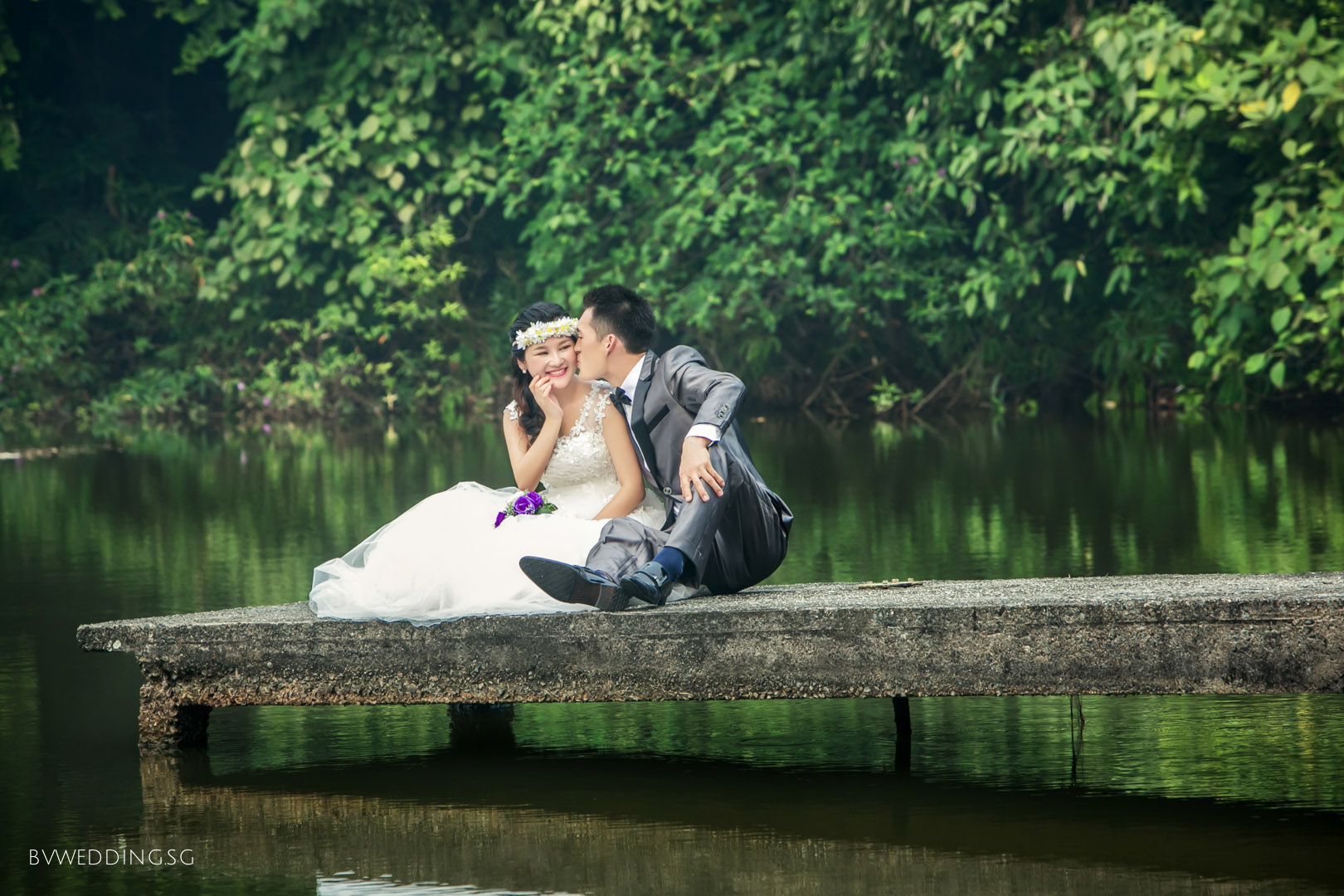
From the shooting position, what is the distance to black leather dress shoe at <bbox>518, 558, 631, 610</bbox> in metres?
4.08

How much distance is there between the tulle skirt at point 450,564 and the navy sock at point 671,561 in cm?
24

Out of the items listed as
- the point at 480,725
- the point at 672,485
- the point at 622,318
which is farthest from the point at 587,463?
the point at 480,725

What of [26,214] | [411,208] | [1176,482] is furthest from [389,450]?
[26,214]

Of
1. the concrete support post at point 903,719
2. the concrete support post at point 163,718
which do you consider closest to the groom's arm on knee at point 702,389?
the concrete support post at point 903,719

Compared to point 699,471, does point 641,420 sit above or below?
above

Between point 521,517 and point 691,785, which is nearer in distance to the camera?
point 691,785

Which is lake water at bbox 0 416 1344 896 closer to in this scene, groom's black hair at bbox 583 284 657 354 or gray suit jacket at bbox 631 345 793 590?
gray suit jacket at bbox 631 345 793 590

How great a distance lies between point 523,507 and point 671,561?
56 cm

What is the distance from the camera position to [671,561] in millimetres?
4273

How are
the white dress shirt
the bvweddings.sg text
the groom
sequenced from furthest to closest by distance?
the white dress shirt → the groom → the bvweddings.sg text

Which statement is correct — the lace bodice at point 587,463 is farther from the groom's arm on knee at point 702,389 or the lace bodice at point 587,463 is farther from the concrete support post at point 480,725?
the concrete support post at point 480,725

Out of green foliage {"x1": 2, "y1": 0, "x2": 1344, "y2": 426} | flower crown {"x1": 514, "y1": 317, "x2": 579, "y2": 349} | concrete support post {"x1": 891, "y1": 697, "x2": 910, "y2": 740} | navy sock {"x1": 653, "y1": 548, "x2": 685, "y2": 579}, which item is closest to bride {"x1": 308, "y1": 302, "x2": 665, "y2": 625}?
flower crown {"x1": 514, "y1": 317, "x2": 579, "y2": 349}

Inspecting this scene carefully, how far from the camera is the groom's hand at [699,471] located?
432cm

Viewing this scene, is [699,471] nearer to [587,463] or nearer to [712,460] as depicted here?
[712,460]
